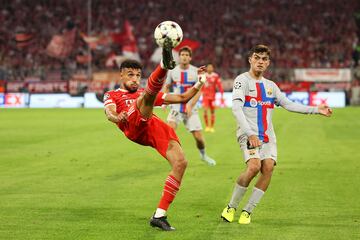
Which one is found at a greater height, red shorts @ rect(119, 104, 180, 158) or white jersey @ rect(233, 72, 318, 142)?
white jersey @ rect(233, 72, 318, 142)

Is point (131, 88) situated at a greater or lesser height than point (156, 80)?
lesser

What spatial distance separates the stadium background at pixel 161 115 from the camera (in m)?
9.31

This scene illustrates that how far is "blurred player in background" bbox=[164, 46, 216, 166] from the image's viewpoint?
624 inches

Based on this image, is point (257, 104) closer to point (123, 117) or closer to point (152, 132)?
point (152, 132)

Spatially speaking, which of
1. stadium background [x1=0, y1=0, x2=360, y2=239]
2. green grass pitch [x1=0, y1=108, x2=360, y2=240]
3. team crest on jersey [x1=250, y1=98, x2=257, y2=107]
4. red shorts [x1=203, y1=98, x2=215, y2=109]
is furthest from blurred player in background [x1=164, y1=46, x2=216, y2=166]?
red shorts [x1=203, y1=98, x2=215, y2=109]

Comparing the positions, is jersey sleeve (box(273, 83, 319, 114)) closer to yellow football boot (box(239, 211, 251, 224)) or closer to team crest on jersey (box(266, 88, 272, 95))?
team crest on jersey (box(266, 88, 272, 95))

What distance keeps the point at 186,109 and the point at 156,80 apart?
25.4ft

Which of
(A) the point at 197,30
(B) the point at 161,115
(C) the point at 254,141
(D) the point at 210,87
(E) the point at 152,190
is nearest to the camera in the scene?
(C) the point at 254,141

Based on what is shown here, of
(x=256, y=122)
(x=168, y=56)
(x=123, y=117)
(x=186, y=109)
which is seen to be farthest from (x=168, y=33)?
(x=186, y=109)

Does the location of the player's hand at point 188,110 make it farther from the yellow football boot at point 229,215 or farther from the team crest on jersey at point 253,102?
the yellow football boot at point 229,215

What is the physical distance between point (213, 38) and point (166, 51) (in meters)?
49.6

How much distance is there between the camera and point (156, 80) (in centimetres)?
809

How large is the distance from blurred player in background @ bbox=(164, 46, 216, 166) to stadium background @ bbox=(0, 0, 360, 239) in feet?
2.33

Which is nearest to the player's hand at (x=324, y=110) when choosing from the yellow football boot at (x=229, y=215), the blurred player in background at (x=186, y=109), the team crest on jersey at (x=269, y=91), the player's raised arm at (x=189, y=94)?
the team crest on jersey at (x=269, y=91)
